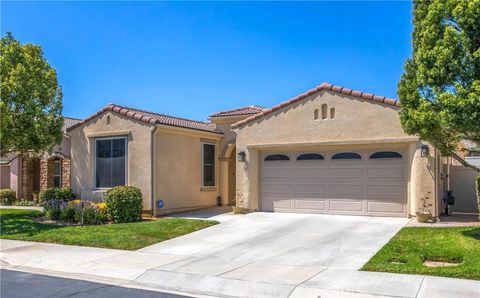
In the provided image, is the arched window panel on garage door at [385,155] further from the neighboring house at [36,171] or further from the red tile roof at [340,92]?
the neighboring house at [36,171]

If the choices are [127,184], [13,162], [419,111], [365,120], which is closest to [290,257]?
[419,111]

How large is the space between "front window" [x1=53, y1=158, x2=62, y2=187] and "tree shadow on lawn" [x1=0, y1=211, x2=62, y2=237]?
386cm

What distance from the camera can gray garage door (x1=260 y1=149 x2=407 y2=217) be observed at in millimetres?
14703

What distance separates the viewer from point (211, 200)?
19.7m

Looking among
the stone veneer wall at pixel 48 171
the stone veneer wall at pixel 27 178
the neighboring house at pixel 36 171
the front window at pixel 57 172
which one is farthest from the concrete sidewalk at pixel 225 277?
the stone veneer wall at pixel 27 178

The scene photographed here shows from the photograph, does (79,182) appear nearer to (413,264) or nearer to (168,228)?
(168,228)

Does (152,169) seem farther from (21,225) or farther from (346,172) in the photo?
(346,172)

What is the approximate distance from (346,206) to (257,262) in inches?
259

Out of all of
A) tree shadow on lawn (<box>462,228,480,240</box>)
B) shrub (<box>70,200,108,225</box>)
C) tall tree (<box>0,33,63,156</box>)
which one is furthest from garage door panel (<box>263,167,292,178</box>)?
tall tree (<box>0,33,63,156</box>)

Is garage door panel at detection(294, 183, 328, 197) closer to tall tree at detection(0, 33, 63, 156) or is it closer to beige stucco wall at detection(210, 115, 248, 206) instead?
beige stucco wall at detection(210, 115, 248, 206)

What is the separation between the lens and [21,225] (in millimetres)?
15344

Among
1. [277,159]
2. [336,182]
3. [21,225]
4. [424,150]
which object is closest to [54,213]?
[21,225]

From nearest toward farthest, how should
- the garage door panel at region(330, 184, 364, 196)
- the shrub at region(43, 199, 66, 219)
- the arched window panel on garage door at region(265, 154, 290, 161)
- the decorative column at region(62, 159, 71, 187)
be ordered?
1. the garage door panel at region(330, 184, 364, 196)
2. the shrub at region(43, 199, 66, 219)
3. the arched window panel on garage door at region(265, 154, 290, 161)
4. the decorative column at region(62, 159, 71, 187)

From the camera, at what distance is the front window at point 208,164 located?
19.3 metres
